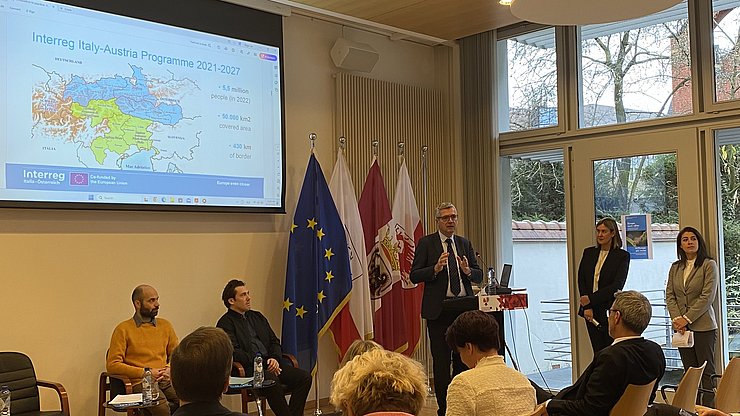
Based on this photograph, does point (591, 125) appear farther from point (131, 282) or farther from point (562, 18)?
point (131, 282)

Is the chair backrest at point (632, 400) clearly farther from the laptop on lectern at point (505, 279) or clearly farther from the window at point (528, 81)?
the window at point (528, 81)

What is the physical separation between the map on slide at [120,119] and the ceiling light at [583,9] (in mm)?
2604

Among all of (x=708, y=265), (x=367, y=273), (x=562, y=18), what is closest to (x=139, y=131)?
(x=367, y=273)

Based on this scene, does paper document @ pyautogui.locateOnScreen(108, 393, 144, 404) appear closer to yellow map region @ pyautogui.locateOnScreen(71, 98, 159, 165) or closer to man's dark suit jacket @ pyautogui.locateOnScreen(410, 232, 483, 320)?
yellow map region @ pyautogui.locateOnScreen(71, 98, 159, 165)

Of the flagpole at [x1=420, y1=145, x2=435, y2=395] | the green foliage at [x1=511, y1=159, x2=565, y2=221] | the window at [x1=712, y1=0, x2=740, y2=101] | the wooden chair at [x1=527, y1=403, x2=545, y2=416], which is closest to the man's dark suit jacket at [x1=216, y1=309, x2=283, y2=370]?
the flagpole at [x1=420, y1=145, x2=435, y2=395]

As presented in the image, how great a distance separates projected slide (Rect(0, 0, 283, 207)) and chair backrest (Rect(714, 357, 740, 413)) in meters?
3.70

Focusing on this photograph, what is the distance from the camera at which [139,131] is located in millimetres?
5684

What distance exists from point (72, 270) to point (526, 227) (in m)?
4.30

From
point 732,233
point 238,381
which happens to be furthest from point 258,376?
point 732,233

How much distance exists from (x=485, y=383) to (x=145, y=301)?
297cm

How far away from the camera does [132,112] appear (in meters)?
5.65

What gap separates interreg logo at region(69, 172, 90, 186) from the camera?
5328 millimetres

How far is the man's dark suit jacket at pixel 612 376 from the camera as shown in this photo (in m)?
3.39

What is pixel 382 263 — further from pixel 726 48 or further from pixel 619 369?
pixel 619 369
